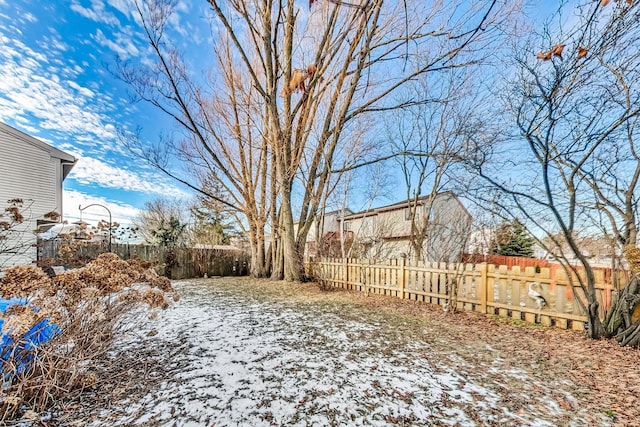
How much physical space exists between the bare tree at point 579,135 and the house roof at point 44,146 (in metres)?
15.1

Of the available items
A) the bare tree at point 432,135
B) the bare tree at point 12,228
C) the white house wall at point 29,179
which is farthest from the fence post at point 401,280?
the white house wall at point 29,179

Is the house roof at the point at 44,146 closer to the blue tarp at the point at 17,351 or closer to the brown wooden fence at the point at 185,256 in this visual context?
the brown wooden fence at the point at 185,256

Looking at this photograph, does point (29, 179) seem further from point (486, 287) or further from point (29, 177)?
point (486, 287)

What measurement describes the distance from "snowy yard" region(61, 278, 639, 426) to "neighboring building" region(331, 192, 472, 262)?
303 cm

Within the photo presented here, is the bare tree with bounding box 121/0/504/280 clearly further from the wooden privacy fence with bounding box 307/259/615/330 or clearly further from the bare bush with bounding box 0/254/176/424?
the bare bush with bounding box 0/254/176/424

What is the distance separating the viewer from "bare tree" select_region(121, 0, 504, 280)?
666cm

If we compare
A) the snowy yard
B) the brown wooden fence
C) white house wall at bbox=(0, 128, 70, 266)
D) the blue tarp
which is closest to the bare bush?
the blue tarp

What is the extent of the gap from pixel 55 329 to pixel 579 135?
6.27 meters

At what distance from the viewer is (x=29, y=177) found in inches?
394

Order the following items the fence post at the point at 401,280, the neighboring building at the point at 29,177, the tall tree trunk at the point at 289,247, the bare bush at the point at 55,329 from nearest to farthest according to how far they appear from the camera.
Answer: the bare bush at the point at 55,329 < the fence post at the point at 401,280 < the tall tree trunk at the point at 289,247 < the neighboring building at the point at 29,177

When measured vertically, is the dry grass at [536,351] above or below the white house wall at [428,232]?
below

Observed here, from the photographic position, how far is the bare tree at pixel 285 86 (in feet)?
21.9

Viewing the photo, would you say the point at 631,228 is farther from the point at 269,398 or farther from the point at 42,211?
the point at 42,211

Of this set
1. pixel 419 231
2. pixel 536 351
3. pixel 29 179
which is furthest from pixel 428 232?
pixel 29 179
